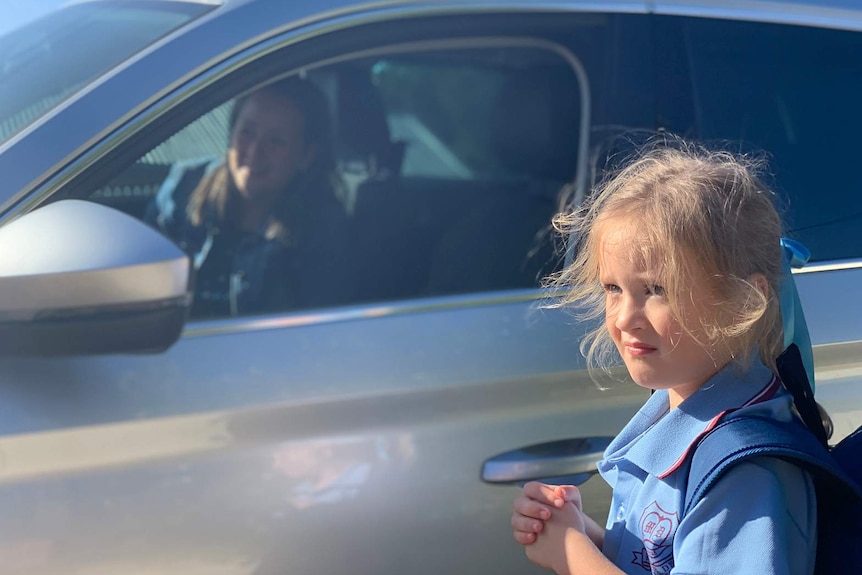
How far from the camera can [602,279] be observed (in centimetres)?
110

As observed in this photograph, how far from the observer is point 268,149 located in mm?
1958

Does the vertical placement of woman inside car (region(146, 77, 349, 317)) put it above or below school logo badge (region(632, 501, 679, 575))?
above

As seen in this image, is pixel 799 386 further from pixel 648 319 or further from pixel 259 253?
pixel 259 253

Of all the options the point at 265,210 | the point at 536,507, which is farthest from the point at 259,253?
the point at 536,507

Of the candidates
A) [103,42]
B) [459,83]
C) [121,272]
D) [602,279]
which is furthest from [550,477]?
[103,42]

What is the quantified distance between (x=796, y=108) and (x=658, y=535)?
1164mm

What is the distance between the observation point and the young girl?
975 mm

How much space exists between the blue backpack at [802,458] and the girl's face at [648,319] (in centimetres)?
8

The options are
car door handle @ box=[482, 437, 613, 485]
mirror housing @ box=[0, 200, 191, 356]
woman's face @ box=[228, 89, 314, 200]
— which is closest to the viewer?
mirror housing @ box=[0, 200, 191, 356]

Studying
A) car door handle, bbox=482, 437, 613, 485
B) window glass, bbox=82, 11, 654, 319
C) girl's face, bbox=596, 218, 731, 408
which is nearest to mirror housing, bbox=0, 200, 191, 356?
window glass, bbox=82, 11, 654, 319

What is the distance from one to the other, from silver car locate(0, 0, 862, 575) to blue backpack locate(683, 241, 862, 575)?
608mm

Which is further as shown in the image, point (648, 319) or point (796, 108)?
point (796, 108)

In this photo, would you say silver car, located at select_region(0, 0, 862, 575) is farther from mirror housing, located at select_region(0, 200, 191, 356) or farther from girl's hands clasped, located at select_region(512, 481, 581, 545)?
girl's hands clasped, located at select_region(512, 481, 581, 545)

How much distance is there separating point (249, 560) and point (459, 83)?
1160 millimetres
